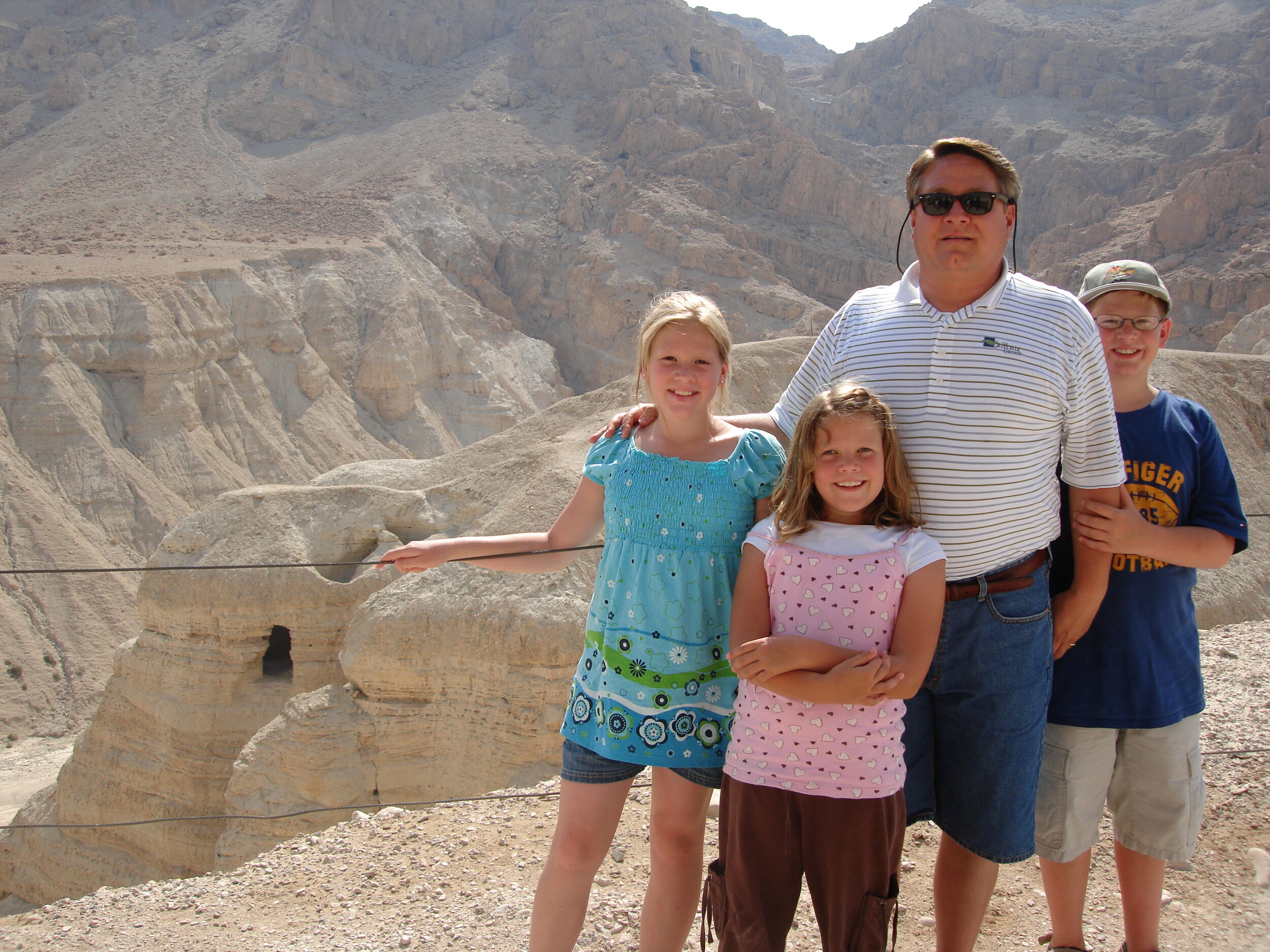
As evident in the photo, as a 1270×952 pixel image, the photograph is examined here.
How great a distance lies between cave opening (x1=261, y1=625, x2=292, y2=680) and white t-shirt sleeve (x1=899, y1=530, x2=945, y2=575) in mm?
9689

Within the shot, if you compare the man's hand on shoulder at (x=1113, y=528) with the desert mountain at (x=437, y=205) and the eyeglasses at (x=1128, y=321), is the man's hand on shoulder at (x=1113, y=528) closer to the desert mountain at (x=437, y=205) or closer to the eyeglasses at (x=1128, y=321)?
the eyeglasses at (x=1128, y=321)

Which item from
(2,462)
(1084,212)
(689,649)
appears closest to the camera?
(689,649)

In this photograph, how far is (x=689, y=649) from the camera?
2.50m

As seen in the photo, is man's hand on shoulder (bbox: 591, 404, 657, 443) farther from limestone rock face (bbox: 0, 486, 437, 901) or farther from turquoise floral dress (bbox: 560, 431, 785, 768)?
limestone rock face (bbox: 0, 486, 437, 901)

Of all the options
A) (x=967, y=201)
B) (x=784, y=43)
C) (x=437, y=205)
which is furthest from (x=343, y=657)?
(x=784, y=43)

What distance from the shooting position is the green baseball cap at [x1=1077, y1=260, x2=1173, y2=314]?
283cm

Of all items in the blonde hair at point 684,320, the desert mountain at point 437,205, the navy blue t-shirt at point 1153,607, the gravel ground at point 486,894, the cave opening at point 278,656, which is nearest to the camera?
the blonde hair at point 684,320

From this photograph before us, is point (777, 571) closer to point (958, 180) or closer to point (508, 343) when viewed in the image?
point (958, 180)

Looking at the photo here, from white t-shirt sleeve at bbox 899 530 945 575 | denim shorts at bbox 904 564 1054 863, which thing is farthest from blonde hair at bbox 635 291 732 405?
denim shorts at bbox 904 564 1054 863

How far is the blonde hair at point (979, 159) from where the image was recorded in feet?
7.96

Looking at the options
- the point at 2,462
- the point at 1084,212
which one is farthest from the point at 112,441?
the point at 1084,212

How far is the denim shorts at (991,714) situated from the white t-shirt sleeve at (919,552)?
22 centimetres

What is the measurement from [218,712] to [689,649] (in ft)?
32.0

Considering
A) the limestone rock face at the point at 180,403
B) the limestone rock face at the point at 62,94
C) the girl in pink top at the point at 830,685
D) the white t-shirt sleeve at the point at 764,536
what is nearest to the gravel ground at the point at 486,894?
the girl in pink top at the point at 830,685
